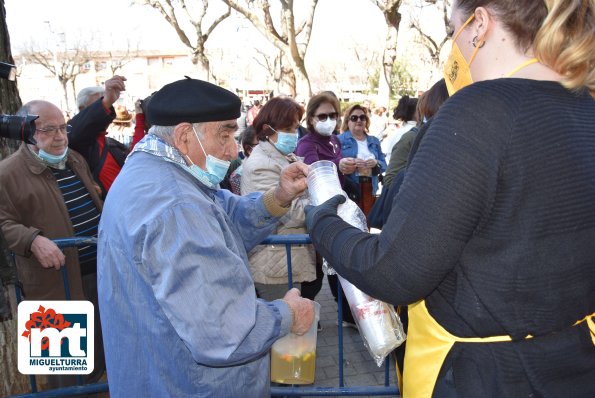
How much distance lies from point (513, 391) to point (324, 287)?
Result: 508 cm

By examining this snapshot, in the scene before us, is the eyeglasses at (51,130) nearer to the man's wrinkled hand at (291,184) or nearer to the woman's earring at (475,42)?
the man's wrinkled hand at (291,184)

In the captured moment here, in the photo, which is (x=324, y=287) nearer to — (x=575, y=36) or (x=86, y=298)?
(x=86, y=298)

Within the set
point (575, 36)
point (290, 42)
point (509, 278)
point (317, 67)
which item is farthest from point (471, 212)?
point (317, 67)

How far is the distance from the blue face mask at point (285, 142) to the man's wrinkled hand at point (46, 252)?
188 cm

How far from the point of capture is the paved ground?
3.87 meters

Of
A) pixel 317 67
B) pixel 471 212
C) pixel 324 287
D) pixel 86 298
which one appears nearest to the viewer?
pixel 471 212

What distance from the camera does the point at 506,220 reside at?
1.08 meters

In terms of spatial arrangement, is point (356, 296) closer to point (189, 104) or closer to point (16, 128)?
point (189, 104)

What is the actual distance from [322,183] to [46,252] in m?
2.09

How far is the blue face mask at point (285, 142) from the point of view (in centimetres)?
417

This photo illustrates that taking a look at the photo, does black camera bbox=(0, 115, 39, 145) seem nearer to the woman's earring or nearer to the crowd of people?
the crowd of people

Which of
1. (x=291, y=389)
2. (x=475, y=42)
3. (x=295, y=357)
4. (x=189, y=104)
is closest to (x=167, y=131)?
(x=189, y=104)

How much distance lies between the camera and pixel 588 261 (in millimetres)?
1154

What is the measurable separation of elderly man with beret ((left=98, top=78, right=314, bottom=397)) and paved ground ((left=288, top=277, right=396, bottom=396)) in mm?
2202
